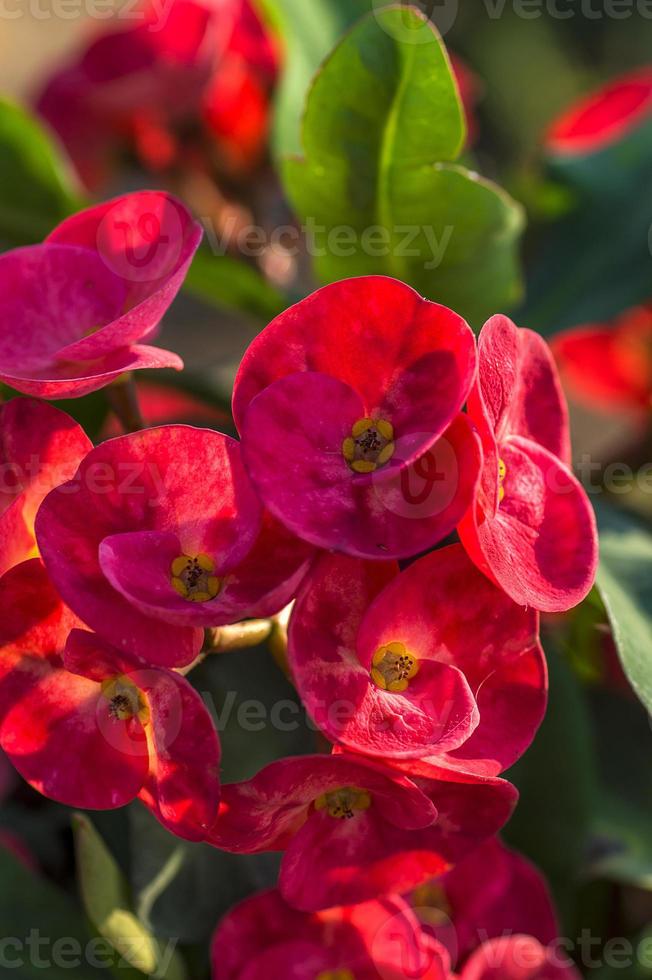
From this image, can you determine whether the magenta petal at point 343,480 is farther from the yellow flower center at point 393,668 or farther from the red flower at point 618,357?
the red flower at point 618,357

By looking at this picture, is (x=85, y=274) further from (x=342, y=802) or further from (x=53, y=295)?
(x=342, y=802)

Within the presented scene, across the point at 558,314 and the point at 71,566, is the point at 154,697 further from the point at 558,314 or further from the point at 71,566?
the point at 558,314

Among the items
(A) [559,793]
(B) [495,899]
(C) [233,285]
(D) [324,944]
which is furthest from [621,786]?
(C) [233,285]

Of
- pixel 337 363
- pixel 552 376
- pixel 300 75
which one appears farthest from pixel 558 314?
pixel 337 363

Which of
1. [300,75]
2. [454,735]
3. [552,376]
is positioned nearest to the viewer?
[454,735]

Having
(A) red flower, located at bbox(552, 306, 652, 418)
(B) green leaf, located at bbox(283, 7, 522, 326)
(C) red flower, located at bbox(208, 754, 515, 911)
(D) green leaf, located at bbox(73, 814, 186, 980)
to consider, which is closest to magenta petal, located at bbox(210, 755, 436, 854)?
(C) red flower, located at bbox(208, 754, 515, 911)

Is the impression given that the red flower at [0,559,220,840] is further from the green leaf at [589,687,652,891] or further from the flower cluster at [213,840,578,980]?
the green leaf at [589,687,652,891]
